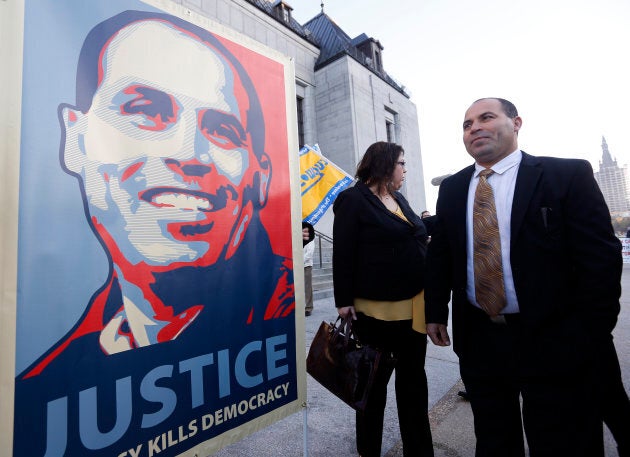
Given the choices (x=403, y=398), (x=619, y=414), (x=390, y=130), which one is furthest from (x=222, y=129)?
(x=390, y=130)

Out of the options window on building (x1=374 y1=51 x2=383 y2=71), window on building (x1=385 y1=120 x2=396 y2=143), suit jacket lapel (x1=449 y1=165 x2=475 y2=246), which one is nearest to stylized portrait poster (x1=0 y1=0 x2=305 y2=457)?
suit jacket lapel (x1=449 y1=165 x2=475 y2=246)

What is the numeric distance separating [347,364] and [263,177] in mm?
1072

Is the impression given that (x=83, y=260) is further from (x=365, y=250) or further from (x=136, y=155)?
(x=365, y=250)

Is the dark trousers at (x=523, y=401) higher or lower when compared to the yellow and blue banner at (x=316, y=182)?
lower

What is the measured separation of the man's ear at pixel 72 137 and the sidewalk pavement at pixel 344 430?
60.9 inches

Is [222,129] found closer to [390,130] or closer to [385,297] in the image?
[385,297]

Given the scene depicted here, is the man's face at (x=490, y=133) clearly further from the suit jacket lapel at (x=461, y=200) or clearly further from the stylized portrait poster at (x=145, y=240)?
the stylized portrait poster at (x=145, y=240)

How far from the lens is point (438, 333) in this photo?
1.75m

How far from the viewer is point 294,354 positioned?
1.87m

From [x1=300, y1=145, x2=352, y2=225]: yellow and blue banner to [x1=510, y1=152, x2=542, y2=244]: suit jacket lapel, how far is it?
219 centimetres

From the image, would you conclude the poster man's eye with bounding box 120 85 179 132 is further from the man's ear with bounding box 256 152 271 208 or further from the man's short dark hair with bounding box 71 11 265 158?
the man's ear with bounding box 256 152 271 208

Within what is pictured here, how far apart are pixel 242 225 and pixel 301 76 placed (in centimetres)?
1518

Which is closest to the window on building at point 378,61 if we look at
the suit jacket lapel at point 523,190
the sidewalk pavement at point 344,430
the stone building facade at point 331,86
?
the stone building facade at point 331,86

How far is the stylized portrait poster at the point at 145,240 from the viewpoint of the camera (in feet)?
3.76
